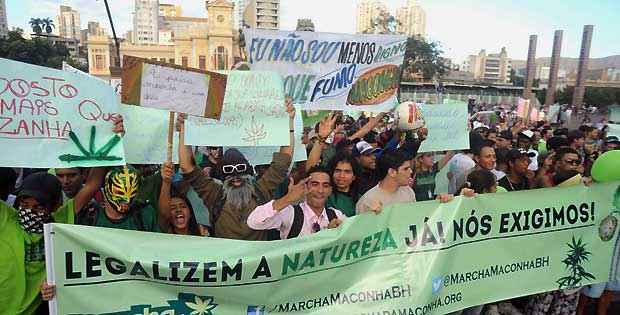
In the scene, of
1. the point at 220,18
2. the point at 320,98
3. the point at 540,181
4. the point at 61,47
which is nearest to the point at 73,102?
the point at 320,98

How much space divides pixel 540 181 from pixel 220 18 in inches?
3046

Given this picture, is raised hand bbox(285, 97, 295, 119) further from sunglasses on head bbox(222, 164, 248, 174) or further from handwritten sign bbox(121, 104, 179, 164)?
handwritten sign bbox(121, 104, 179, 164)

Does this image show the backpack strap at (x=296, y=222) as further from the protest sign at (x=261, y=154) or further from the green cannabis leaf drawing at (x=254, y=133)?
the protest sign at (x=261, y=154)

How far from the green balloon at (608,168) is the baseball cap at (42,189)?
3.94 meters

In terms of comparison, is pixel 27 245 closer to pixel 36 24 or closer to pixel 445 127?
pixel 445 127

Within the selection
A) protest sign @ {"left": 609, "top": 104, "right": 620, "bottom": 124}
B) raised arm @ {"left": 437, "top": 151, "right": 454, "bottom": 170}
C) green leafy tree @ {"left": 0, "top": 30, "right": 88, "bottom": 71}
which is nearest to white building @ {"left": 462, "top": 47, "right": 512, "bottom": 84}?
green leafy tree @ {"left": 0, "top": 30, "right": 88, "bottom": 71}

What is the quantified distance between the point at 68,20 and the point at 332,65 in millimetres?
184821

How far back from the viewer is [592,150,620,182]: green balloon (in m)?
3.77

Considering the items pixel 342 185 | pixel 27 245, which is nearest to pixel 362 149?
pixel 342 185

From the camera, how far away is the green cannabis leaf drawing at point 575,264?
367 cm

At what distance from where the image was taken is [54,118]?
9.72 feet

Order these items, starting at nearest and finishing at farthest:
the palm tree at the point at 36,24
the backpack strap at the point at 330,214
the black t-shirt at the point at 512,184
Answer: the backpack strap at the point at 330,214 → the black t-shirt at the point at 512,184 → the palm tree at the point at 36,24

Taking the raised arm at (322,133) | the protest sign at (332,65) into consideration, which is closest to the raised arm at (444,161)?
the protest sign at (332,65)

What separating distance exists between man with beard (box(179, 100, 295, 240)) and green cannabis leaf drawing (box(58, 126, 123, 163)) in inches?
23.8
